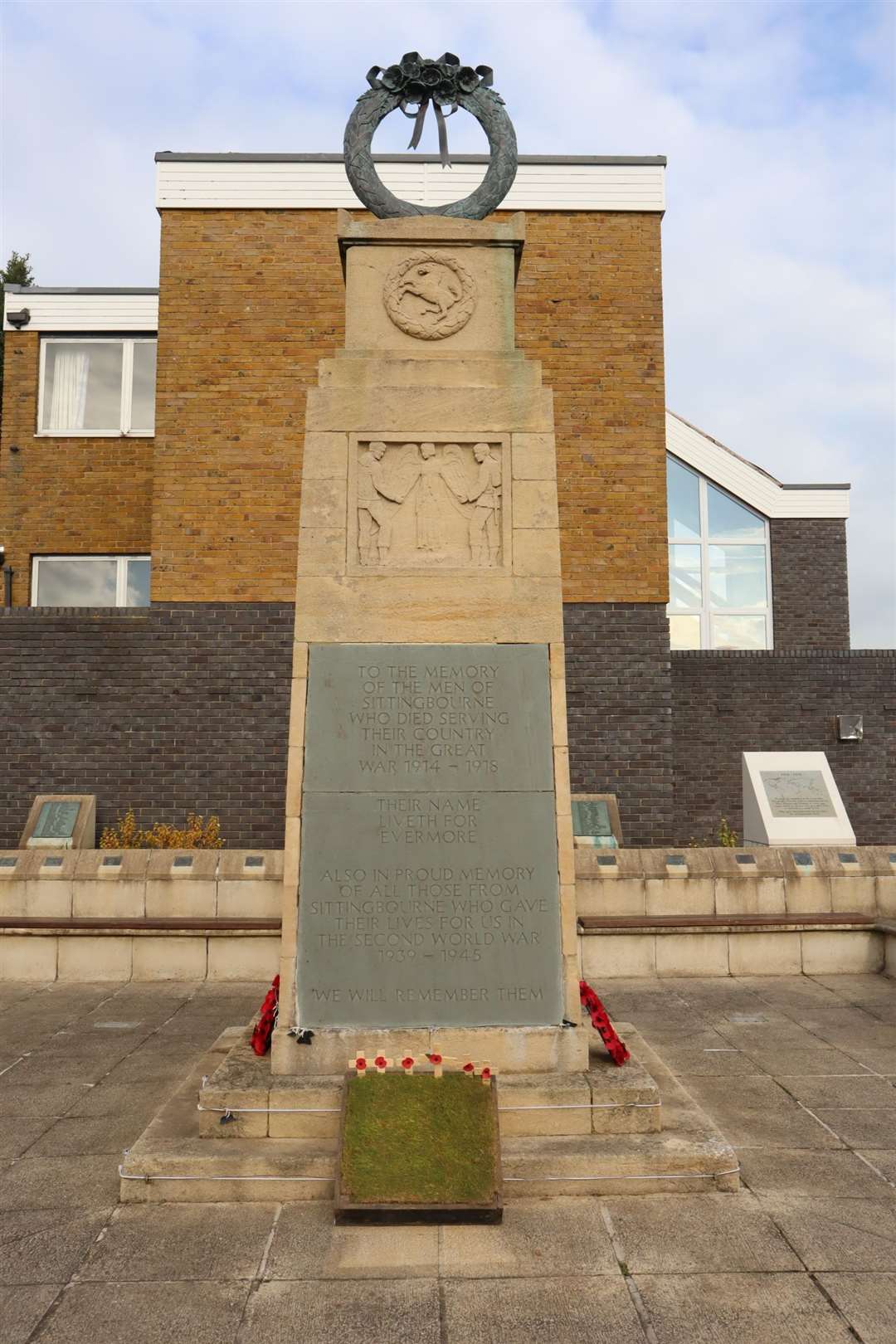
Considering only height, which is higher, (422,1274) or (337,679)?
(337,679)

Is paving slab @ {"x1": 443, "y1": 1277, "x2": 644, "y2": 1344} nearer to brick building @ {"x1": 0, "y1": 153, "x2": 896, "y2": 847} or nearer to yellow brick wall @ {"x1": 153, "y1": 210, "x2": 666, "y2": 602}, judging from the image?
brick building @ {"x1": 0, "y1": 153, "x2": 896, "y2": 847}

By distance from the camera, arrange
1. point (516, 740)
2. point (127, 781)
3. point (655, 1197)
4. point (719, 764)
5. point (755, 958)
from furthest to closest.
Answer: point (719, 764) → point (127, 781) → point (755, 958) → point (516, 740) → point (655, 1197)

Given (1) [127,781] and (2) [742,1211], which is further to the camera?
(1) [127,781]

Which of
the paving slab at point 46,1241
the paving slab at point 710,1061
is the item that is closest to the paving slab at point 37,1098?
the paving slab at point 46,1241

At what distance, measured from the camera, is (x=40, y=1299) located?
366 centimetres

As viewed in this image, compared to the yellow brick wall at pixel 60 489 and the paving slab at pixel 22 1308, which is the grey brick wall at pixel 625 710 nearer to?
the yellow brick wall at pixel 60 489

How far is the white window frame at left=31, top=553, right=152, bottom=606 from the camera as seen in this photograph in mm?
16141

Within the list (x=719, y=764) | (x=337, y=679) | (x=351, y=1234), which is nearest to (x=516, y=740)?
(x=337, y=679)

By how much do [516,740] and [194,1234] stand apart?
2804 millimetres

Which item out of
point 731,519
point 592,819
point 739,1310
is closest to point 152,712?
point 592,819

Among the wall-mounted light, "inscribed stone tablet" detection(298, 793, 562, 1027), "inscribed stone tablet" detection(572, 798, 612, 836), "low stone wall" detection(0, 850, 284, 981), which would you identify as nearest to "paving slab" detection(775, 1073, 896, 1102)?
"inscribed stone tablet" detection(298, 793, 562, 1027)

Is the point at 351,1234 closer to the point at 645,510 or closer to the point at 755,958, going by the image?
the point at 755,958

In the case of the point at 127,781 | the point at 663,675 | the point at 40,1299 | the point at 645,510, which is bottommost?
the point at 40,1299

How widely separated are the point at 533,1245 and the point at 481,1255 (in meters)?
0.22
